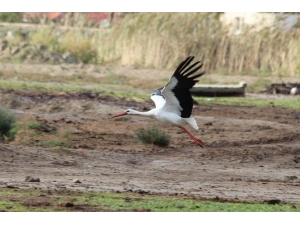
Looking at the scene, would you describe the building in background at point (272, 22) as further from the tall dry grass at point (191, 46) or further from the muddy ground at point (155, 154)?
the muddy ground at point (155, 154)

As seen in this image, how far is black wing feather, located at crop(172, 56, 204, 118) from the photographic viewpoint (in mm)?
12286

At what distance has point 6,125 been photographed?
44.2ft

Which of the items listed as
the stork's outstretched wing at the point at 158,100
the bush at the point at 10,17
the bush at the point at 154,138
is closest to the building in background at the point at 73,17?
the bush at the point at 10,17

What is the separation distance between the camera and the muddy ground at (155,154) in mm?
10614

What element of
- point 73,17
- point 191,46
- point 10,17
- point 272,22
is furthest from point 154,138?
point 10,17

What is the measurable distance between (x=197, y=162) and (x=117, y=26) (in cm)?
1731

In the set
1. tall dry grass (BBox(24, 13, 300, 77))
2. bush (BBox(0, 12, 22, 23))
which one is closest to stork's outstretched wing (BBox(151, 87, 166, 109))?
tall dry grass (BBox(24, 13, 300, 77))

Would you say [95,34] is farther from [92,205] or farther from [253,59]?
[92,205]

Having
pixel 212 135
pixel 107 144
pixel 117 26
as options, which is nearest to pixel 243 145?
pixel 212 135

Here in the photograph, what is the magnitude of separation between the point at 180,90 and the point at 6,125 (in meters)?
2.53

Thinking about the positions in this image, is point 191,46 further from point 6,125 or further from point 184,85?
point 184,85

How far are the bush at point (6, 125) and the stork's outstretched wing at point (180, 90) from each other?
216 cm

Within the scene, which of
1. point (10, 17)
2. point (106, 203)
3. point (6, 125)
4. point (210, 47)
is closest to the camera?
point (106, 203)

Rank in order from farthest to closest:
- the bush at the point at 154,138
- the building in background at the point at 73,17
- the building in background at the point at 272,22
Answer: the building in background at the point at 73,17
the building in background at the point at 272,22
the bush at the point at 154,138
